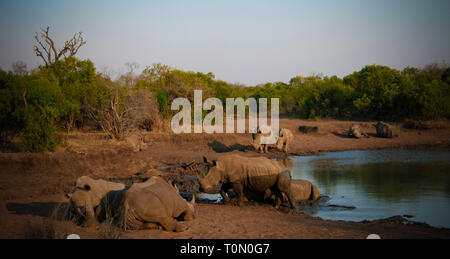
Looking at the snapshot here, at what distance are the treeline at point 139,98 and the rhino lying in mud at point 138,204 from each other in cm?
931

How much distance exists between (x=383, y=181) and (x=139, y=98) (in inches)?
612

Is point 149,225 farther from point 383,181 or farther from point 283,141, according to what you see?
point 283,141

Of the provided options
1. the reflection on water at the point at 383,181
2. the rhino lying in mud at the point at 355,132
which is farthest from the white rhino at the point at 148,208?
the rhino lying in mud at the point at 355,132

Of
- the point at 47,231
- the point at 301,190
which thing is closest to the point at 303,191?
the point at 301,190

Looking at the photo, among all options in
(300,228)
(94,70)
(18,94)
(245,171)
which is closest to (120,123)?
(18,94)

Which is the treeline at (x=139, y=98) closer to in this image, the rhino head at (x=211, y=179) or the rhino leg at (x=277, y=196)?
the rhino head at (x=211, y=179)

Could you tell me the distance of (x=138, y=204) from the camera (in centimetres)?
706

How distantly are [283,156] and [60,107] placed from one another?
11918 millimetres

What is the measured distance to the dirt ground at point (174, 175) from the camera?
7.20 m

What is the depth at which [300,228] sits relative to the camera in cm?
771

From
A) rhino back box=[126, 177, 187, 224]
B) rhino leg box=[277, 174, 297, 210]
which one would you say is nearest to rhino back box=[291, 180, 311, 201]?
rhino leg box=[277, 174, 297, 210]

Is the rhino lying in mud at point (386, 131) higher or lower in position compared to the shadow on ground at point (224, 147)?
higher

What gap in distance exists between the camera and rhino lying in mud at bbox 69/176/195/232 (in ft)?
23.3

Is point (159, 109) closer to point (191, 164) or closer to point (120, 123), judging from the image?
point (120, 123)
